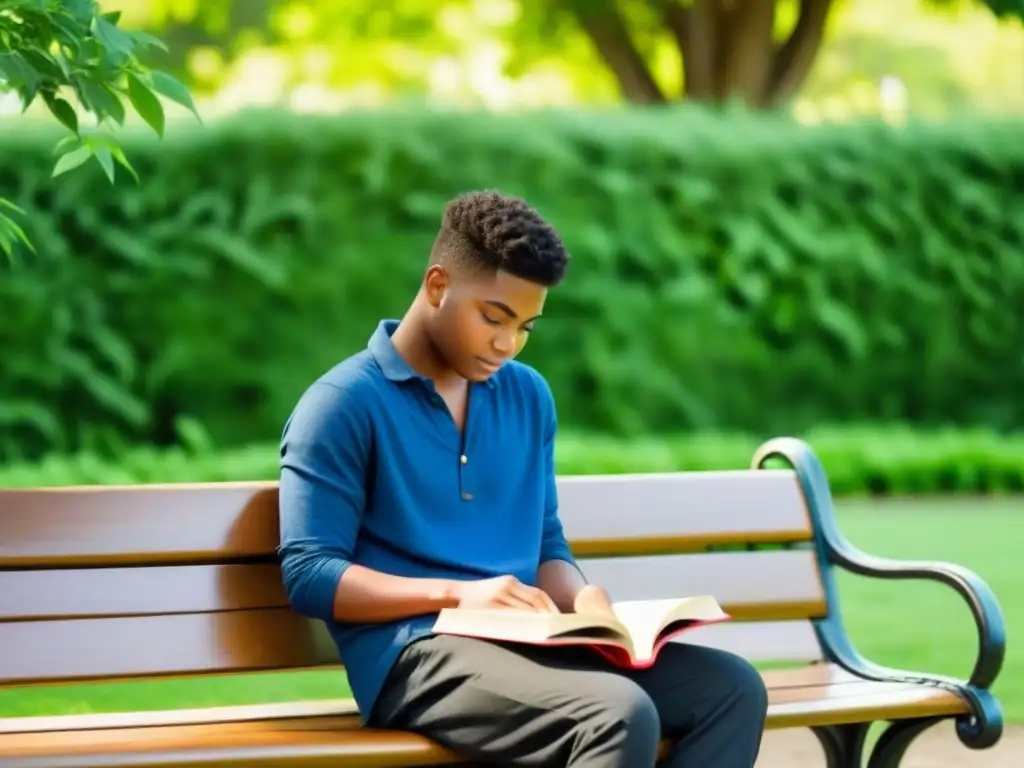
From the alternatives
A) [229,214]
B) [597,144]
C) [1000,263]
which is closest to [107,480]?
[229,214]

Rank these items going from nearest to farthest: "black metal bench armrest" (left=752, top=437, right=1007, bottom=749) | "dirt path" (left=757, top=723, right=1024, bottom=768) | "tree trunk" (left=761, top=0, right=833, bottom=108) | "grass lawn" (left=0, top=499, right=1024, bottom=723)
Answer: "black metal bench armrest" (left=752, top=437, right=1007, bottom=749), "dirt path" (left=757, top=723, right=1024, bottom=768), "grass lawn" (left=0, top=499, right=1024, bottom=723), "tree trunk" (left=761, top=0, right=833, bottom=108)

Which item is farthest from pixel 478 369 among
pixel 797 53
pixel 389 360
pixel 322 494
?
pixel 797 53

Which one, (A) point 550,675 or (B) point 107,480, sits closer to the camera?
(A) point 550,675

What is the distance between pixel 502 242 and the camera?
3.57 metres

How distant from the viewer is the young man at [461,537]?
3324 millimetres

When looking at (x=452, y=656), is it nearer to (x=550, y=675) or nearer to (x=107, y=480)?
(x=550, y=675)

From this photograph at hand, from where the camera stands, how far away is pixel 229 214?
10656 mm

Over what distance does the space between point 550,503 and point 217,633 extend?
73 cm

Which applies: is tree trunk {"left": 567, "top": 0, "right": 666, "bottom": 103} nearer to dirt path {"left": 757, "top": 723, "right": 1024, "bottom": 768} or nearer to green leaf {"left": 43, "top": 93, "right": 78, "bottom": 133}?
dirt path {"left": 757, "top": 723, "right": 1024, "bottom": 768}

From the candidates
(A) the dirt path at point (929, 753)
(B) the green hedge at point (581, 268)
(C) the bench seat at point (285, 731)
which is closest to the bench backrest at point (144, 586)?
(C) the bench seat at point (285, 731)

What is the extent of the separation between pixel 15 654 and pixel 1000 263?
10.4m

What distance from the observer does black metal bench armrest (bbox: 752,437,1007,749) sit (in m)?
3.92

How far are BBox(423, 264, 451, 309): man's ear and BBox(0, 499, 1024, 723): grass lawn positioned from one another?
99cm

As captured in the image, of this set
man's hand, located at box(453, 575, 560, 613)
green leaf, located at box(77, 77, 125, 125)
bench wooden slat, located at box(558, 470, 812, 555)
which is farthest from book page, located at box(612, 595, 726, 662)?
green leaf, located at box(77, 77, 125, 125)
